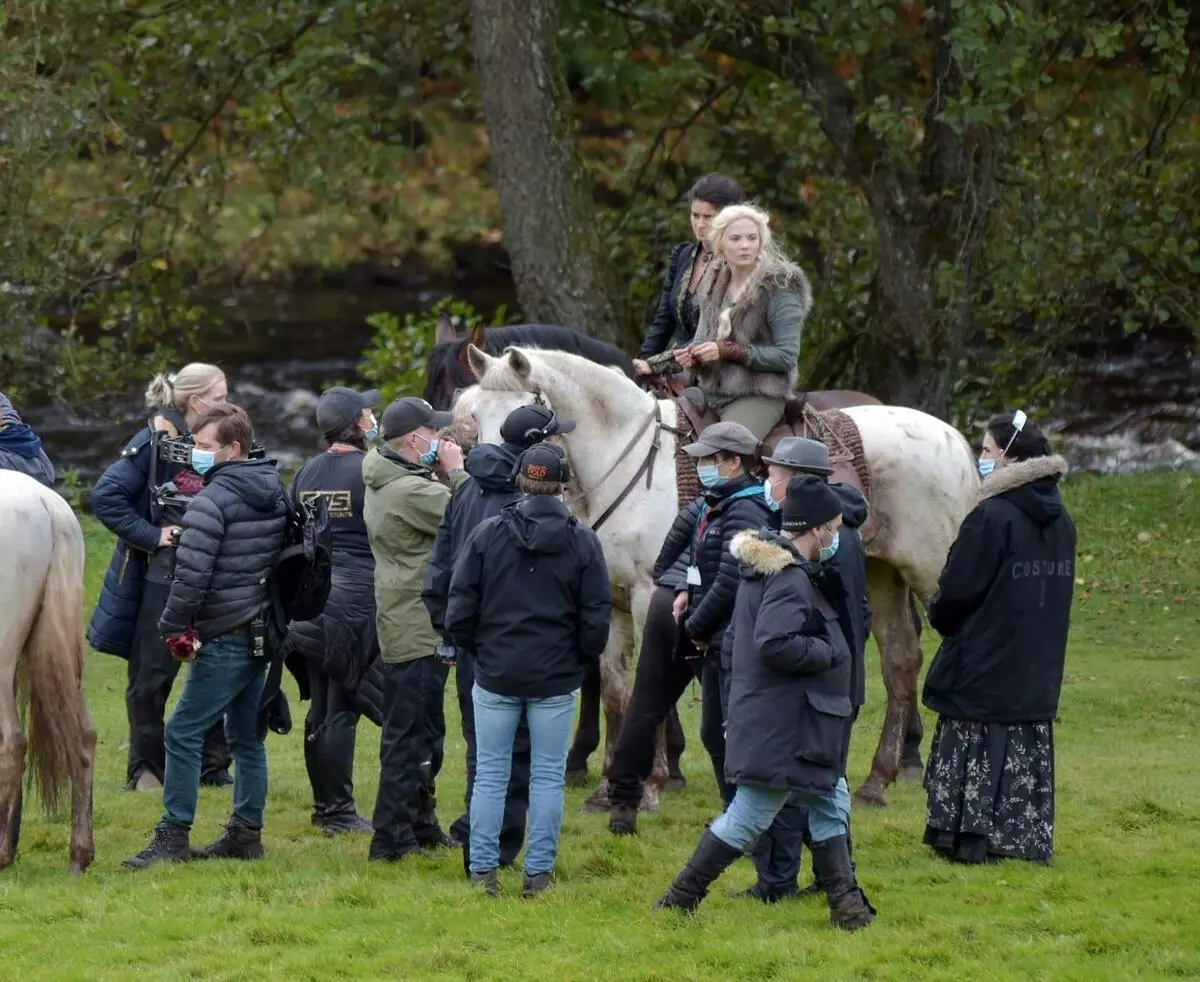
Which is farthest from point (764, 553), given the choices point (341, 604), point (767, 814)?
point (341, 604)

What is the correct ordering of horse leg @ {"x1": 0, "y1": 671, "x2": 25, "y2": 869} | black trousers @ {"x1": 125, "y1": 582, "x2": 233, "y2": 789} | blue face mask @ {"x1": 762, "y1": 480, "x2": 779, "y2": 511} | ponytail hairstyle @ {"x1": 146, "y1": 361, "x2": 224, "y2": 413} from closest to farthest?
blue face mask @ {"x1": 762, "y1": 480, "x2": 779, "y2": 511}
horse leg @ {"x1": 0, "y1": 671, "x2": 25, "y2": 869}
ponytail hairstyle @ {"x1": 146, "y1": 361, "x2": 224, "y2": 413}
black trousers @ {"x1": 125, "y1": 582, "x2": 233, "y2": 789}

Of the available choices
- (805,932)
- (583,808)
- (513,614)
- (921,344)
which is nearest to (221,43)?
(921,344)

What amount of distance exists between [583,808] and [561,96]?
25.5 feet

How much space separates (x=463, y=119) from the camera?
30.5 metres

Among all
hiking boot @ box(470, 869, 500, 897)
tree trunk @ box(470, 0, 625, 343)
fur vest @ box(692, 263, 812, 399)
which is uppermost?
tree trunk @ box(470, 0, 625, 343)

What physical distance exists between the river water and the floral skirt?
474 inches

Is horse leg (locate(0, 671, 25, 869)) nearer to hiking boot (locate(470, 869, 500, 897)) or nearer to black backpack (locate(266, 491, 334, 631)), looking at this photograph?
black backpack (locate(266, 491, 334, 631))

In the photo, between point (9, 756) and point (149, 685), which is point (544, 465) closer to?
point (9, 756)

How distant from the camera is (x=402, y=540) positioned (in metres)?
8.07

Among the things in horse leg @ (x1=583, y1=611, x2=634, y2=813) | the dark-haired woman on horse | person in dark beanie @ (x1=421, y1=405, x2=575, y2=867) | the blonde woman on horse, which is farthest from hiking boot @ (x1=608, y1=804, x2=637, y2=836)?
the dark-haired woman on horse

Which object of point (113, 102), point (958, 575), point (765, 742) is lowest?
point (765, 742)

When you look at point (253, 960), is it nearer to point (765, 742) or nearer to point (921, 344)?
point (765, 742)

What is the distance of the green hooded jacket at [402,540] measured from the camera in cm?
801

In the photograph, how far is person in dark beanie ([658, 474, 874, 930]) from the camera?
6.52 meters
